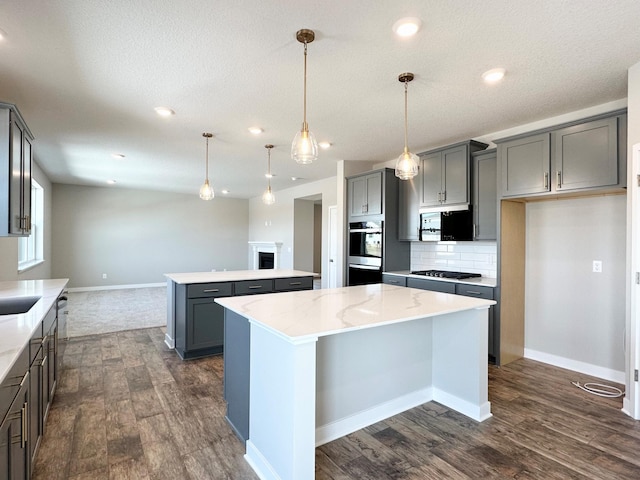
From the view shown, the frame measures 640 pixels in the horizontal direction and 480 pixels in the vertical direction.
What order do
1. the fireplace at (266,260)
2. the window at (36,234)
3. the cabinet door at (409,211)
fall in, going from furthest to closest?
the fireplace at (266,260)
the window at (36,234)
the cabinet door at (409,211)

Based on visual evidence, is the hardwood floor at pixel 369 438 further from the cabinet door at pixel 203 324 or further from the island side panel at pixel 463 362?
the cabinet door at pixel 203 324

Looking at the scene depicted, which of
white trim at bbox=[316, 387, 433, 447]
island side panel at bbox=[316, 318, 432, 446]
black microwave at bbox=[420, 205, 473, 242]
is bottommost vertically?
white trim at bbox=[316, 387, 433, 447]

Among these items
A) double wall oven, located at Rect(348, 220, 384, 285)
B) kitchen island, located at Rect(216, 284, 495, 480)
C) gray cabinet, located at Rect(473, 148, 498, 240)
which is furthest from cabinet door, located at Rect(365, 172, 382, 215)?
kitchen island, located at Rect(216, 284, 495, 480)

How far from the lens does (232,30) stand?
214 centimetres

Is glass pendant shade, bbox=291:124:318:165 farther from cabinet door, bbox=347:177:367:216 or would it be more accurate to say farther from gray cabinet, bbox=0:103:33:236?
cabinet door, bbox=347:177:367:216

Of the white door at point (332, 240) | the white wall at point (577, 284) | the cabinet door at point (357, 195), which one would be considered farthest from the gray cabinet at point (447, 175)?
the white door at point (332, 240)

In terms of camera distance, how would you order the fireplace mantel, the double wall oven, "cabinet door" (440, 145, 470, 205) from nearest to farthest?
"cabinet door" (440, 145, 470, 205) < the double wall oven < the fireplace mantel

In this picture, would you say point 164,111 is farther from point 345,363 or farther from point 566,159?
point 566,159

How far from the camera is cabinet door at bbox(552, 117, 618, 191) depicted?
2898 mm

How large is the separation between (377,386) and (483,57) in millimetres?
2456

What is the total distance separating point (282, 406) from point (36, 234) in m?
7.02

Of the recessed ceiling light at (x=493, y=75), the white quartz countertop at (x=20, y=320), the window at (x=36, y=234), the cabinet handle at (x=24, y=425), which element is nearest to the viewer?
the white quartz countertop at (x=20, y=320)

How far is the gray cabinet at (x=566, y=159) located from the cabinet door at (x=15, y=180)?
14.1ft

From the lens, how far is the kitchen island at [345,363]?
170 cm
